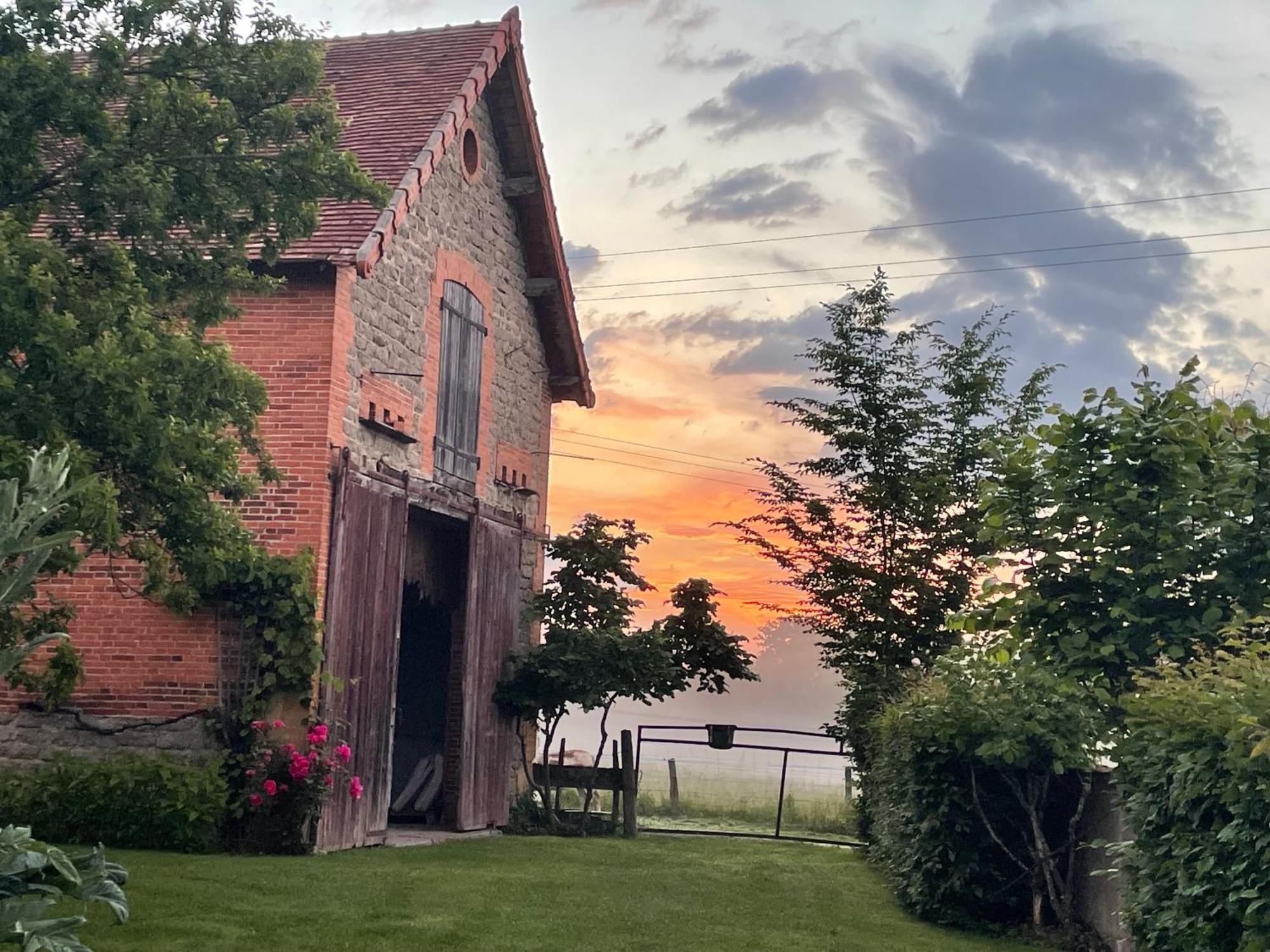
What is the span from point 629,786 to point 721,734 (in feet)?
7.01

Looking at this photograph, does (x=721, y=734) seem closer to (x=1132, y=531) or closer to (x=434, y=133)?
(x=434, y=133)

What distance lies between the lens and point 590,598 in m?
18.5

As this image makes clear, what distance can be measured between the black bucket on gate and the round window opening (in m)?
8.64

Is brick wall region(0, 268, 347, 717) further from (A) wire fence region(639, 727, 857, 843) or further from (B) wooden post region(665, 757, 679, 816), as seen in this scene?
(B) wooden post region(665, 757, 679, 816)

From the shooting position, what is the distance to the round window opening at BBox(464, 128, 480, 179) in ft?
56.5

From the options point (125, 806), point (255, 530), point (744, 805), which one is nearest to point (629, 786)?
point (744, 805)

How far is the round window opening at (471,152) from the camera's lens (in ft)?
56.5

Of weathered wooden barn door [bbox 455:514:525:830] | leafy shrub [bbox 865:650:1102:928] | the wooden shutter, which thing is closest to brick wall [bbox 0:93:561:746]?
the wooden shutter

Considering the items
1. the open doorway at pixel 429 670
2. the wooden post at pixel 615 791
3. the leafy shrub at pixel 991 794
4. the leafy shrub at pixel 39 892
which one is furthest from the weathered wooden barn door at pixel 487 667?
the leafy shrub at pixel 39 892

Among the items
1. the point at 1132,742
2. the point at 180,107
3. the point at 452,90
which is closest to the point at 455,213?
the point at 452,90

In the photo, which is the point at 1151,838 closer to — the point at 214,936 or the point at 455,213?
the point at 214,936

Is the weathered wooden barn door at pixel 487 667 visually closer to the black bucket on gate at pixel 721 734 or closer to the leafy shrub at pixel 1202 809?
the black bucket on gate at pixel 721 734

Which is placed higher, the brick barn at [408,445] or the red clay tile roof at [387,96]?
the red clay tile roof at [387,96]

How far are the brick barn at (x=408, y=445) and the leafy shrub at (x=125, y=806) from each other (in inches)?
23.2
